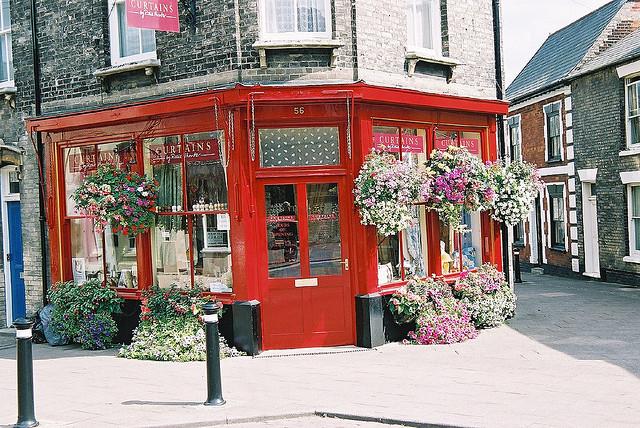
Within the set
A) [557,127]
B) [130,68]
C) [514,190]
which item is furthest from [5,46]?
[557,127]

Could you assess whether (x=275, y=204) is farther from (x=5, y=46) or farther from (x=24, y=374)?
(x=5, y=46)

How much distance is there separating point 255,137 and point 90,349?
164 inches

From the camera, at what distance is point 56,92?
12797 mm

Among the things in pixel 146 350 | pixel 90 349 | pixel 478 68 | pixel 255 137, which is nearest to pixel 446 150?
pixel 478 68

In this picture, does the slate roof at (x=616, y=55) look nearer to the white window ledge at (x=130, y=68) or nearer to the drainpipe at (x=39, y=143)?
the white window ledge at (x=130, y=68)

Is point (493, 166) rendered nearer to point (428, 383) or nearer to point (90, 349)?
point (428, 383)

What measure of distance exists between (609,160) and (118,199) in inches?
540

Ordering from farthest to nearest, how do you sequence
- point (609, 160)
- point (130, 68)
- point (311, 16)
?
point (609, 160)
point (130, 68)
point (311, 16)

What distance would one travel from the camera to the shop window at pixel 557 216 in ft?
77.6

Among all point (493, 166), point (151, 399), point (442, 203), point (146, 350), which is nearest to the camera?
point (151, 399)

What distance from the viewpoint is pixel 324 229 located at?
1087 cm

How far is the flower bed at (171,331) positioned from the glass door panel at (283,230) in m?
1.19

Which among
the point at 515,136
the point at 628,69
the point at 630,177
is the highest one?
the point at 628,69

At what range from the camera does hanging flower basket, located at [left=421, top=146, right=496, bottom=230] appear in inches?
455
